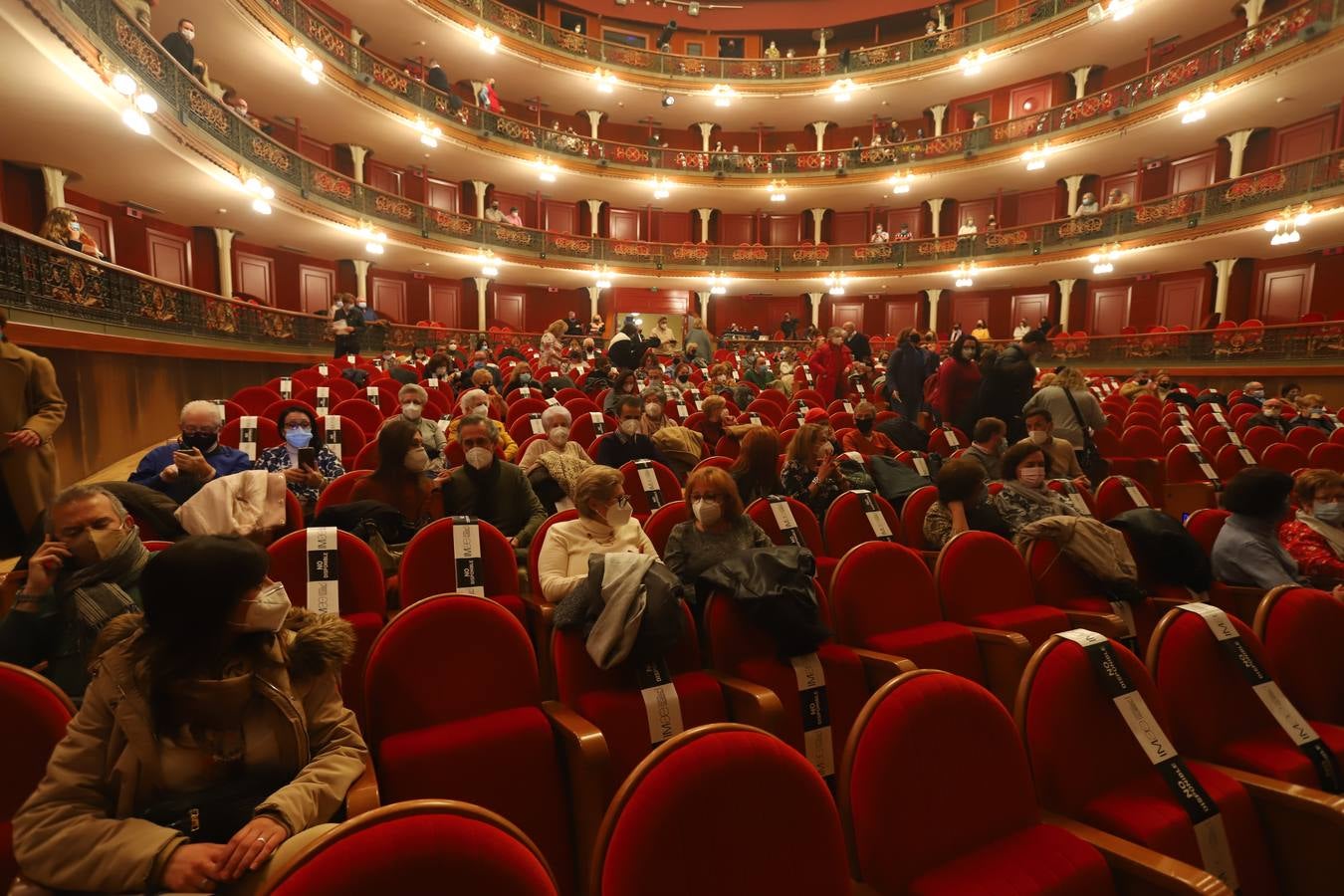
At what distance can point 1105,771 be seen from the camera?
1505 mm

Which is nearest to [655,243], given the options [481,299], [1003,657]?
[481,299]

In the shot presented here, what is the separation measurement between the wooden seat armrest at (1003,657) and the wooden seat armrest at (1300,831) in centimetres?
66

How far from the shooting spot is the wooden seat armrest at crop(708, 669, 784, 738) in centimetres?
177

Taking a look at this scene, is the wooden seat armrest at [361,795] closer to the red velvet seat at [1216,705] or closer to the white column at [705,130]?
the red velvet seat at [1216,705]

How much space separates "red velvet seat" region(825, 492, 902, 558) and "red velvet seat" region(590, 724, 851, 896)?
6.98 ft

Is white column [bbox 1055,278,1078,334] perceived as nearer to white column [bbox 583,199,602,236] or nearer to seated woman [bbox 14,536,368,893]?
white column [bbox 583,199,602,236]

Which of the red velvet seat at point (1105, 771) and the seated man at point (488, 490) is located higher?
the seated man at point (488, 490)

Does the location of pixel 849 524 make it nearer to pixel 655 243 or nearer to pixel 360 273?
pixel 360 273

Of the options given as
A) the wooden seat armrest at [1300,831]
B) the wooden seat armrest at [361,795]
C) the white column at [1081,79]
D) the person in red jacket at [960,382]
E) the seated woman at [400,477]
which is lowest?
the wooden seat armrest at [1300,831]

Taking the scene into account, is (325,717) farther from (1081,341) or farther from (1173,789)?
(1081,341)

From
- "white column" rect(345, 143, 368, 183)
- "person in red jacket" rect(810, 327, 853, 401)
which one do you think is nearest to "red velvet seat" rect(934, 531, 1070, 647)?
"person in red jacket" rect(810, 327, 853, 401)

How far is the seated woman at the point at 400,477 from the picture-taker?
2.95 meters

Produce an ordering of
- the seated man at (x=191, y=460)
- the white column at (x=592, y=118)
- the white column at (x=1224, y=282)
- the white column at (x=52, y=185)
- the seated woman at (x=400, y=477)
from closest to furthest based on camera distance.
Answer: the seated man at (x=191, y=460), the seated woman at (x=400, y=477), the white column at (x=52, y=185), the white column at (x=1224, y=282), the white column at (x=592, y=118)

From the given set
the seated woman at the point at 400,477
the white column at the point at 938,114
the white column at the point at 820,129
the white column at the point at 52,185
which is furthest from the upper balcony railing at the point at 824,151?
the seated woman at the point at 400,477
